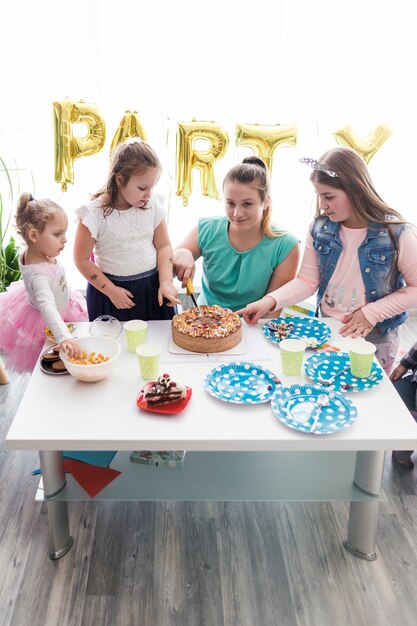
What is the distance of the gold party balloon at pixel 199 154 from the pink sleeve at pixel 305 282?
2.20ft

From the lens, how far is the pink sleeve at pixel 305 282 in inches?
88.0

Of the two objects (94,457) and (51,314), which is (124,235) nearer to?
(51,314)

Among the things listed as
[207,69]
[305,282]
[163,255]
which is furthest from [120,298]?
[207,69]

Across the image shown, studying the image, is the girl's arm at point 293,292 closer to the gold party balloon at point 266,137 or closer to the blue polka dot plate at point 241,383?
the blue polka dot plate at point 241,383

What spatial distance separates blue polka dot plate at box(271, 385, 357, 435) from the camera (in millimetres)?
Result: 1554

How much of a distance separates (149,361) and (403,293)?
987 millimetres

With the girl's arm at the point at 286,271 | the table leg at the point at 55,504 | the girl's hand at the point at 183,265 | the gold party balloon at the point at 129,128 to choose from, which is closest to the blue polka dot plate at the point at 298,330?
the girl's arm at the point at 286,271

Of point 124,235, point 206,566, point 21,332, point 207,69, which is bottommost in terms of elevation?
point 206,566

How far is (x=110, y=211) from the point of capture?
7.14 ft

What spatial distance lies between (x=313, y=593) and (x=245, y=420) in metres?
0.63

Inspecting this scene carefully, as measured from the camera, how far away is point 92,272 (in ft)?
7.21

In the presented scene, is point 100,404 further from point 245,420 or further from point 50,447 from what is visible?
point 245,420

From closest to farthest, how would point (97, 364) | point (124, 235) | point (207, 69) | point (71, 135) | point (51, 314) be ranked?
point (97, 364), point (51, 314), point (124, 235), point (71, 135), point (207, 69)

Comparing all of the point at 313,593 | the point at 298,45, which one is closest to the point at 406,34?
the point at 298,45
